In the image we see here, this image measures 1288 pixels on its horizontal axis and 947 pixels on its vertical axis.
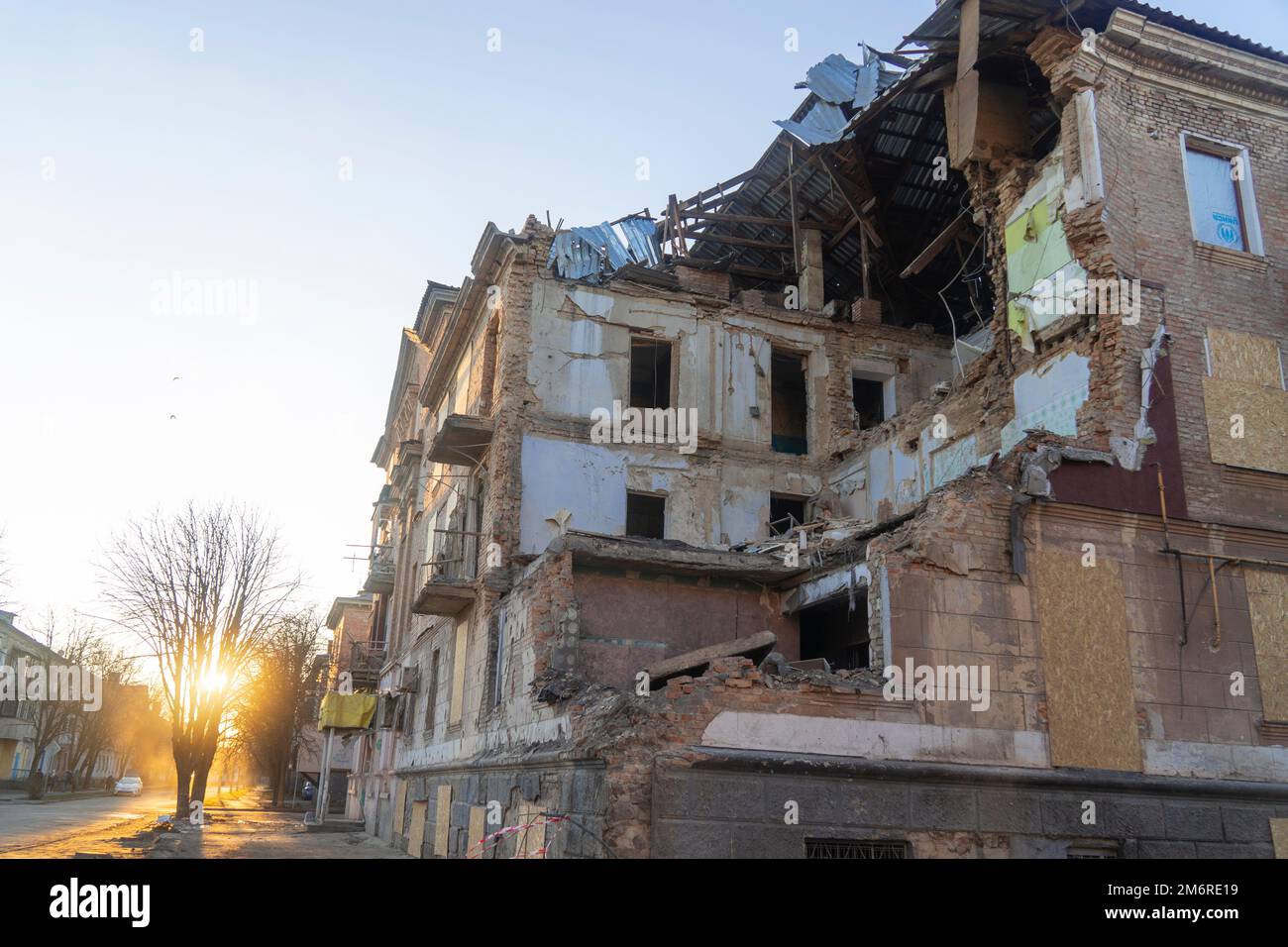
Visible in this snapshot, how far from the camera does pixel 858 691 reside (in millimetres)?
11055

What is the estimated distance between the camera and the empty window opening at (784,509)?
69.7 feet

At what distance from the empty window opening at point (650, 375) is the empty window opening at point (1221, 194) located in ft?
35.1

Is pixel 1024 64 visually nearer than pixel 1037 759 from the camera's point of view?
No

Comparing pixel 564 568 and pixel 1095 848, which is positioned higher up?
pixel 564 568

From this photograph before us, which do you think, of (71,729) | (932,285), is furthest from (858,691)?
(71,729)

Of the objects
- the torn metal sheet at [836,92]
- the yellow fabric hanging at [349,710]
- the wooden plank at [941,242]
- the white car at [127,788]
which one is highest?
the torn metal sheet at [836,92]

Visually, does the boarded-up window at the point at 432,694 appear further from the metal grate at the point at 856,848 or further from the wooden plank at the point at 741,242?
the metal grate at the point at 856,848

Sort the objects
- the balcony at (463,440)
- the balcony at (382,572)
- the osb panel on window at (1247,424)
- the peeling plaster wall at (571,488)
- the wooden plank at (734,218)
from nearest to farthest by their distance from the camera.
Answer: the osb panel on window at (1247,424), the peeling plaster wall at (571,488), the balcony at (463,440), the wooden plank at (734,218), the balcony at (382,572)

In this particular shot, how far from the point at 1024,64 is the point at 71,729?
181 feet

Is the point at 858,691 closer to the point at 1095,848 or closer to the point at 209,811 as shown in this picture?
Answer: the point at 1095,848

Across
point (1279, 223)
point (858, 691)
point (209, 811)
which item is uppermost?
point (1279, 223)

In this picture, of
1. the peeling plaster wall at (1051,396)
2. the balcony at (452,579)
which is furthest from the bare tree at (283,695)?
the peeling plaster wall at (1051,396)

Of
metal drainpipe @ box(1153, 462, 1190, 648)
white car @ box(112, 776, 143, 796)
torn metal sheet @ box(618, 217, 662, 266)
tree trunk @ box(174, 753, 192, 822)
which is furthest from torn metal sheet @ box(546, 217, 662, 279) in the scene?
white car @ box(112, 776, 143, 796)

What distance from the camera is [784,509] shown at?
21.5 meters
